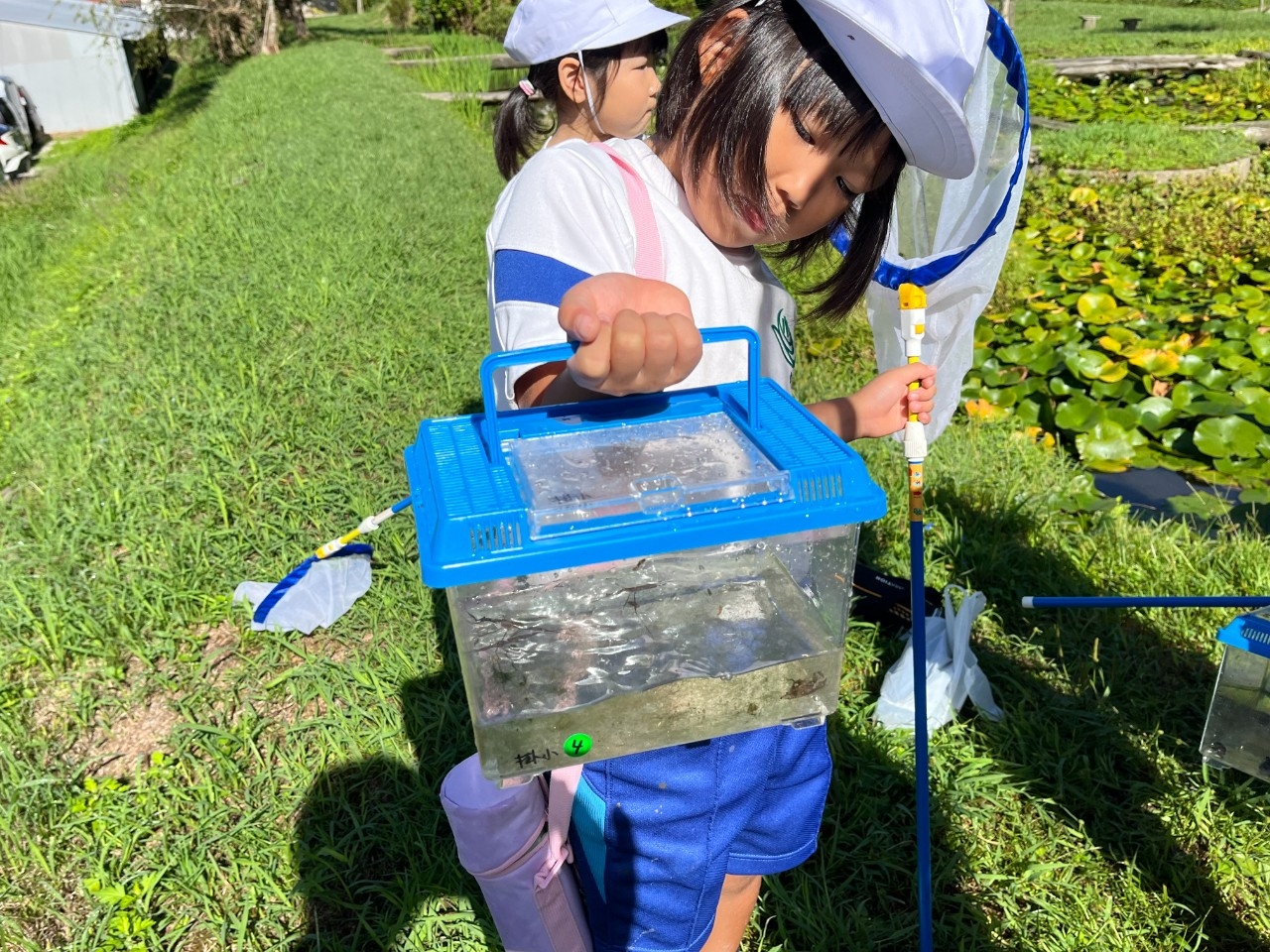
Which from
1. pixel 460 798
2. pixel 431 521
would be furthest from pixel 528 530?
pixel 460 798

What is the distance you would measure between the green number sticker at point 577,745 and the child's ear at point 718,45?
0.81 meters

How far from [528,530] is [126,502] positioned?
8.87 feet

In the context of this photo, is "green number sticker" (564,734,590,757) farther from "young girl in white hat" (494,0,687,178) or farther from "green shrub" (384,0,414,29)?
"green shrub" (384,0,414,29)

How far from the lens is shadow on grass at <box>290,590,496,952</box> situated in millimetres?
1826

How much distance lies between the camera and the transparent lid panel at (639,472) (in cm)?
82

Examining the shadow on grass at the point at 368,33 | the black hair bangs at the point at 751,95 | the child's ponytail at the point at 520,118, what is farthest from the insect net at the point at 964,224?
the shadow on grass at the point at 368,33

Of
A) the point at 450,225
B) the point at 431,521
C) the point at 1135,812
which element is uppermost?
the point at 431,521

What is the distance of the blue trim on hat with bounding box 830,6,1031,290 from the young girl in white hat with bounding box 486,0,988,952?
14cm

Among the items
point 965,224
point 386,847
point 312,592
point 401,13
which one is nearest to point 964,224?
point 965,224

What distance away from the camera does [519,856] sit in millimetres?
1341

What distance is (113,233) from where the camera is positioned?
283 inches

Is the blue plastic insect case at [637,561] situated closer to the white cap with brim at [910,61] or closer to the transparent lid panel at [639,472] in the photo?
the transparent lid panel at [639,472]

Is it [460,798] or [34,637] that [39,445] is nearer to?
[34,637]

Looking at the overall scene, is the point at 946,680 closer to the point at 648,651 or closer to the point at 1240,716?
the point at 1240,716
